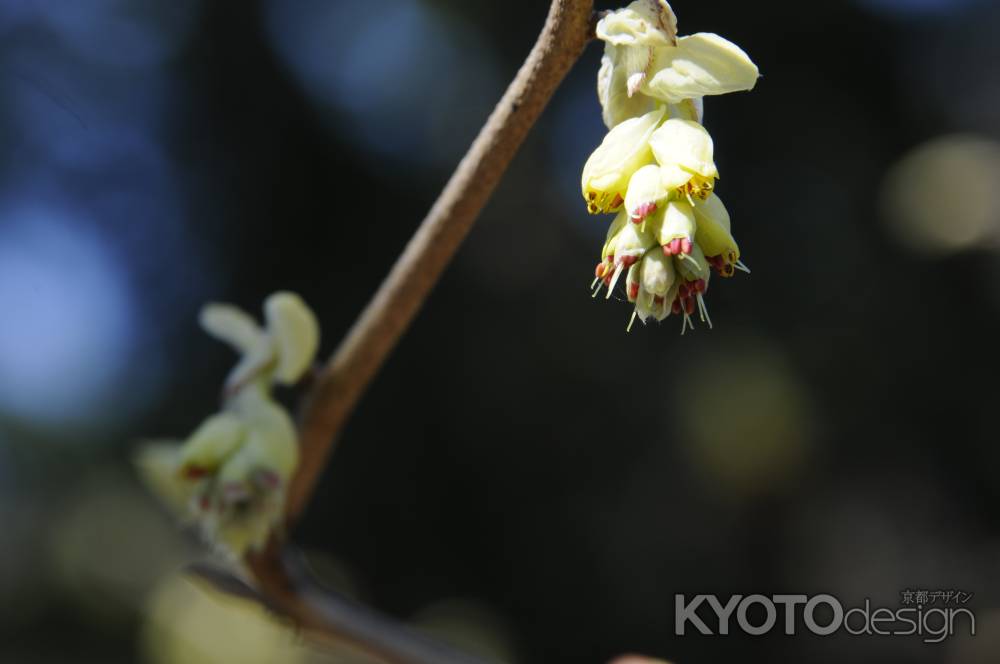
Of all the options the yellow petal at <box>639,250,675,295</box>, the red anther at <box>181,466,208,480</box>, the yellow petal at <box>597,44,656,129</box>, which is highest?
the yellow petal at <box>597,44,656,129</box>

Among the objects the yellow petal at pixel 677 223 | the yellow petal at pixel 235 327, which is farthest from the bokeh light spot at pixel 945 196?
the yellow petal at pixel 677 223

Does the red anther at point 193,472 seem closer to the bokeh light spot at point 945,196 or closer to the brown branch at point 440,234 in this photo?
the brown branch at point 440,234

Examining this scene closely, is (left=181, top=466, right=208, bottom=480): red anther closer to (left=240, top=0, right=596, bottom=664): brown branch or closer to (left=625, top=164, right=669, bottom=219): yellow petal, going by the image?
(left=240, top=0, right=596, bottom=664): brown branch

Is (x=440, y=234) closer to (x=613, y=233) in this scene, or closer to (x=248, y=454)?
(x=613, y=233)

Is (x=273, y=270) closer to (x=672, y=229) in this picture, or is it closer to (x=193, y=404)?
(x=193, y=404)

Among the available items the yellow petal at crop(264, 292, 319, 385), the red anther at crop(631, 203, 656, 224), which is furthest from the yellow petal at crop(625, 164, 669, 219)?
the yellow petal at crop(264, 292, 319, 385)

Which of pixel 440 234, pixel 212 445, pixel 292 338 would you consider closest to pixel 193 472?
pixel 212 445

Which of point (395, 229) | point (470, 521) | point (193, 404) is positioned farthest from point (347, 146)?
point (470, 521)
